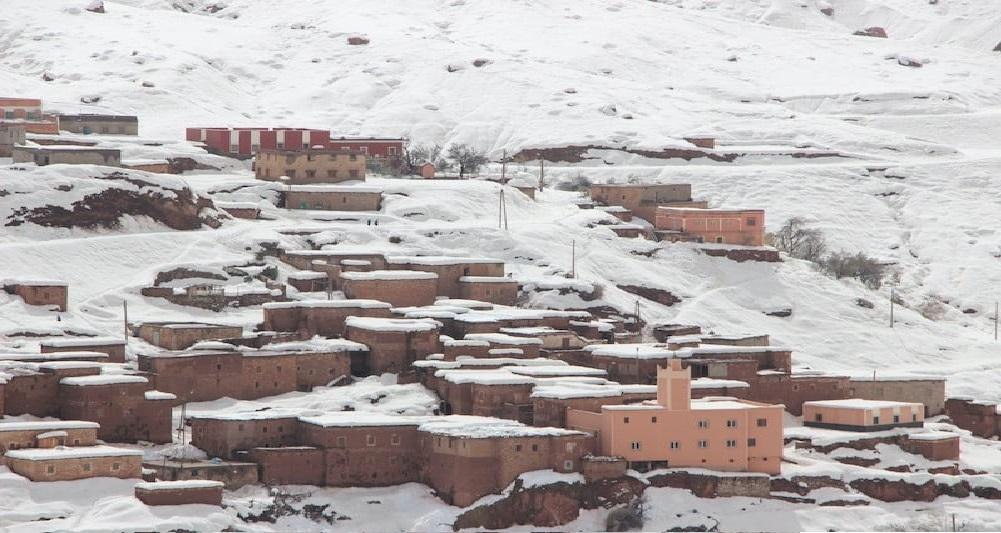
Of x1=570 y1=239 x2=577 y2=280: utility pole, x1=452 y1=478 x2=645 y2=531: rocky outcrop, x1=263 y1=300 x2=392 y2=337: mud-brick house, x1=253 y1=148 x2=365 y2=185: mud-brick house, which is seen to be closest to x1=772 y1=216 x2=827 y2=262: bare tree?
x1=570 y1=239 x2=577 y2=280: utility pole

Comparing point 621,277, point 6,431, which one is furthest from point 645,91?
point 6,431

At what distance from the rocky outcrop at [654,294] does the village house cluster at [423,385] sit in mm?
4869

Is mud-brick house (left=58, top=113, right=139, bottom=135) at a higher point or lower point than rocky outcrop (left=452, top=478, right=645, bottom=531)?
higher

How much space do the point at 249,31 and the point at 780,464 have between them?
104 metres

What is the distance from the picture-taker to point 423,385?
7912cm

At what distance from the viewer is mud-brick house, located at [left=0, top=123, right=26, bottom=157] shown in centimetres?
10288

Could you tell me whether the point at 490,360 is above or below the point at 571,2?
below

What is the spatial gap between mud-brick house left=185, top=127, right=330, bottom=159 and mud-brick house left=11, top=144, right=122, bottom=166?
14.7 metres

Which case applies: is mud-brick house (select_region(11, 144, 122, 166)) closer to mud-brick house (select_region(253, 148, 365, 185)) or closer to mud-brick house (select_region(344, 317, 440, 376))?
mud-brick house (select_region(253, 148, 365, 185))

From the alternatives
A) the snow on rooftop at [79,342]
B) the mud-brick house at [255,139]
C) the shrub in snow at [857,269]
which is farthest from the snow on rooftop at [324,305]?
the mud-brick house at [255,139]

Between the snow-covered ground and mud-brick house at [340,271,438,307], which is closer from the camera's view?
the snow-covered ground

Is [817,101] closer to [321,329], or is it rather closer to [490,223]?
[490,223]

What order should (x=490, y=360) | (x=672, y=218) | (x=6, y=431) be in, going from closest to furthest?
(x=6, y=431) < (x=490, y=360) < (x=672, y=218)

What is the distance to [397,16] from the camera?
178m
